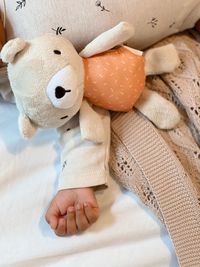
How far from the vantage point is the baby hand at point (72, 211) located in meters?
0.72

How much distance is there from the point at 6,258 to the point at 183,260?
266mm

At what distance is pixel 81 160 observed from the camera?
75 centimetres

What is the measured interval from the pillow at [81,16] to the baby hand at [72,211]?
0.25 m

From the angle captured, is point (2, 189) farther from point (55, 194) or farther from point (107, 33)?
point (107, 33)

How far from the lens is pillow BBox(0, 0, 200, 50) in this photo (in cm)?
75

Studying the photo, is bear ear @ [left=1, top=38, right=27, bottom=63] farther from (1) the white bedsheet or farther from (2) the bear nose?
(1) the white bedsheet

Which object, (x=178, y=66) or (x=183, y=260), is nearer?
(x=183, y=260)

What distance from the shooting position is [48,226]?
2.42 feet

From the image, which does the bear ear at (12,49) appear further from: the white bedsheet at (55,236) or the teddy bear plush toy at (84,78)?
the white bedsheet at (55,236)

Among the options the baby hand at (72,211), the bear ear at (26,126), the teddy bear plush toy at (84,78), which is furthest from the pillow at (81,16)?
the baby hand at (72,211)

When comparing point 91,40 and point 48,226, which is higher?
point 91,40

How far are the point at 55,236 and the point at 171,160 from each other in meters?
0.22

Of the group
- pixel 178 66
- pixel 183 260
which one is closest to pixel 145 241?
pixel 183 260

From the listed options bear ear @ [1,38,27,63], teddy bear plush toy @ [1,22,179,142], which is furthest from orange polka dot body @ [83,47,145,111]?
bear ear @ [1,38,27,63]
